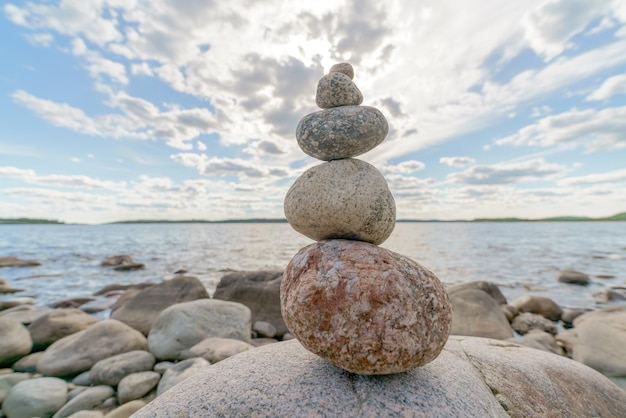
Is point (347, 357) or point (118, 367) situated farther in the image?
point (118, 367)

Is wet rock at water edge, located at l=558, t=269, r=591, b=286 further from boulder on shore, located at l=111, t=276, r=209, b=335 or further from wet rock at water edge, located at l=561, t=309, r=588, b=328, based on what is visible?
boulder on shore, located at l=111, t=276, r=209, b=335

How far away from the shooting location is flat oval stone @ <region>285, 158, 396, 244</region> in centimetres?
301

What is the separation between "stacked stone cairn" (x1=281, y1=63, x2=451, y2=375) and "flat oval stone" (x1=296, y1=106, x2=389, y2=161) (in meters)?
0.01

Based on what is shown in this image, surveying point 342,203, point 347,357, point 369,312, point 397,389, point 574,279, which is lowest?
point 574,279

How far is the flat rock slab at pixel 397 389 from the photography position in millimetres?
2363

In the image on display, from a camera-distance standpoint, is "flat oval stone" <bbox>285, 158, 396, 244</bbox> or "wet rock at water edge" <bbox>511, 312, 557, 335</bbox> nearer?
"flat oval stone" <bbox>285, 158, 396, 244</bbox>

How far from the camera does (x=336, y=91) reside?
3469mm

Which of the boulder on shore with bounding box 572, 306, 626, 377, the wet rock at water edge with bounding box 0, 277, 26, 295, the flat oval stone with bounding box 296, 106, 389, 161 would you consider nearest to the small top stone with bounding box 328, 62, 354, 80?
the flat oval stone with bounding box 296, 106, 389, 161

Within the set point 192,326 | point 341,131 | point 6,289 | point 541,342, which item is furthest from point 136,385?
point 6,289

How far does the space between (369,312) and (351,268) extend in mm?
394

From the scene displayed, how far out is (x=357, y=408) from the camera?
91.1 inches

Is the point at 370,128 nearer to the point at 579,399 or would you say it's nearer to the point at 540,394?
the point at 540,394

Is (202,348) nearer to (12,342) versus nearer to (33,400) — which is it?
(33,400)

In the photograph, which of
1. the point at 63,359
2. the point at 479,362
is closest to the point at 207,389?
the point at 479,362
